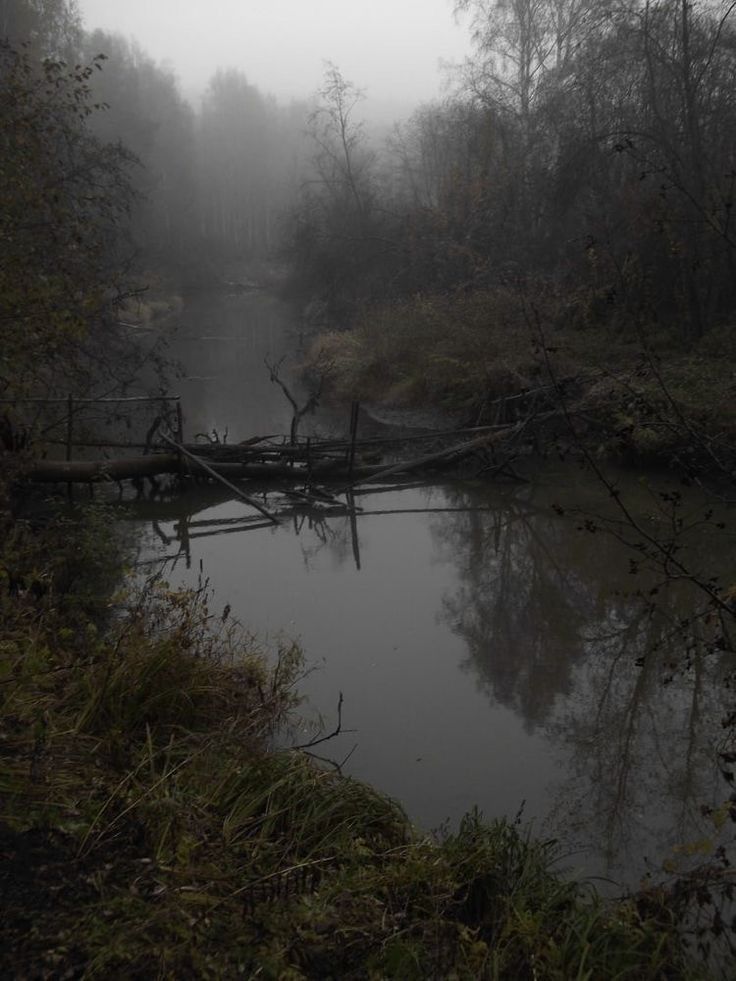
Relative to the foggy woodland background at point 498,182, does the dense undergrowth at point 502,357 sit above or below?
below

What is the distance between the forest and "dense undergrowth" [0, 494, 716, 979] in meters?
0.02

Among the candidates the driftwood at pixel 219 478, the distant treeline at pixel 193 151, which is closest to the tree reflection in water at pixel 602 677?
the driftwood at pixel 219 478

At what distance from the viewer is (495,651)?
7.58 metres

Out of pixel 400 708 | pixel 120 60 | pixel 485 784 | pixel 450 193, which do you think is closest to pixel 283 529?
pixel 400 708

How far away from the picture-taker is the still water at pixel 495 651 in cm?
540

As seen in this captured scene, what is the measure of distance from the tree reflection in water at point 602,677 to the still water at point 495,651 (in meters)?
0.02

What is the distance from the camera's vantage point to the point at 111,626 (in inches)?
284

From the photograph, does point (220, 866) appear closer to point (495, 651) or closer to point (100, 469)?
point (495, 651)

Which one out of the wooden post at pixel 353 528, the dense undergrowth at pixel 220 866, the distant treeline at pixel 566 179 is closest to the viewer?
the dense undergrowth at pixel 220 866

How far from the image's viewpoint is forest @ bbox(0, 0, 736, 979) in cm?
Answer: 338

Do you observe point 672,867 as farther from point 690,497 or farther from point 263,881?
point 690,497

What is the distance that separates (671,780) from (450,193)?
23.3 meters

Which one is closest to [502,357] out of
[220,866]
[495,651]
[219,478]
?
[219,478]

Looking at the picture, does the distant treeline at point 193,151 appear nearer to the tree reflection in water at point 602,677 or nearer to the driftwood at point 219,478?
the driftwood at point 219,478
